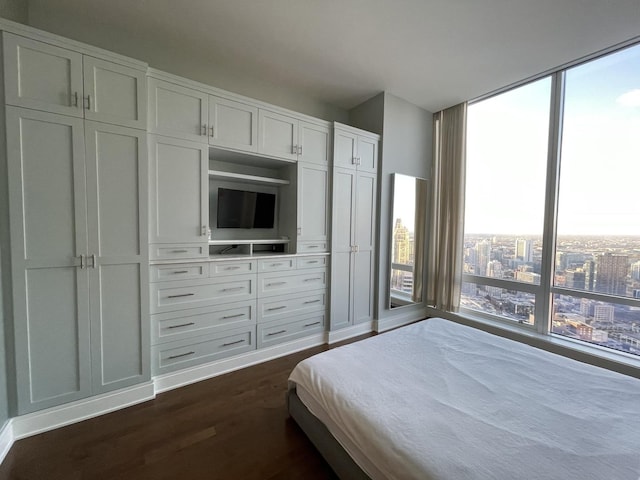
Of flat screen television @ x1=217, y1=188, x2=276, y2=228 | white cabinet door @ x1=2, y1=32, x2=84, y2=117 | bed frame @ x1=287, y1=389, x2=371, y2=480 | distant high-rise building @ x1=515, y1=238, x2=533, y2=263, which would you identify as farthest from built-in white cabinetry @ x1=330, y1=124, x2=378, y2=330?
white cabinet door @ x1=2, y1=32, x2=84, y2=117

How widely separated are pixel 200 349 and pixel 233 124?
83.8 inches

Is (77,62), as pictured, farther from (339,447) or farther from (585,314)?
(585,314)

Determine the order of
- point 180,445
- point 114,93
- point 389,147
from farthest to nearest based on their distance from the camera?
point 389,147
point 114,93
point 180,445

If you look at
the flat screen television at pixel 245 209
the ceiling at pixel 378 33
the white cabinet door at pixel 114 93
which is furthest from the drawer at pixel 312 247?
the ceiling at pixel 378 33

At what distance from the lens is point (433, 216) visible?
3.89 meters

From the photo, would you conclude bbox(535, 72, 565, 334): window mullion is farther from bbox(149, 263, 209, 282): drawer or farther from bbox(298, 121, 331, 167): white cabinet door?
bbox(149, 263, 209, 282): drawer

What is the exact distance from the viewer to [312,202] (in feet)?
9.78

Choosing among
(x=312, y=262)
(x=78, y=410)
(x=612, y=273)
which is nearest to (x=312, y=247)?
(x=312, y=262)

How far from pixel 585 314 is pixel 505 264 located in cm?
86

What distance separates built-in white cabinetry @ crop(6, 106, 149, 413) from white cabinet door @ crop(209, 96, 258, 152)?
0.60m

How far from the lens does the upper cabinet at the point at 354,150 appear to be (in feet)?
10.1

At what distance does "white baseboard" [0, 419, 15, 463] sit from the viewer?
152 centimetres

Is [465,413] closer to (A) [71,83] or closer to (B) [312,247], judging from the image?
(B) [312,247]

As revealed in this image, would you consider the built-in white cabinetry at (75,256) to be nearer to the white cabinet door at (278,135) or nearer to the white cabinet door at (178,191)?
the white cabinet door at (178,191)
